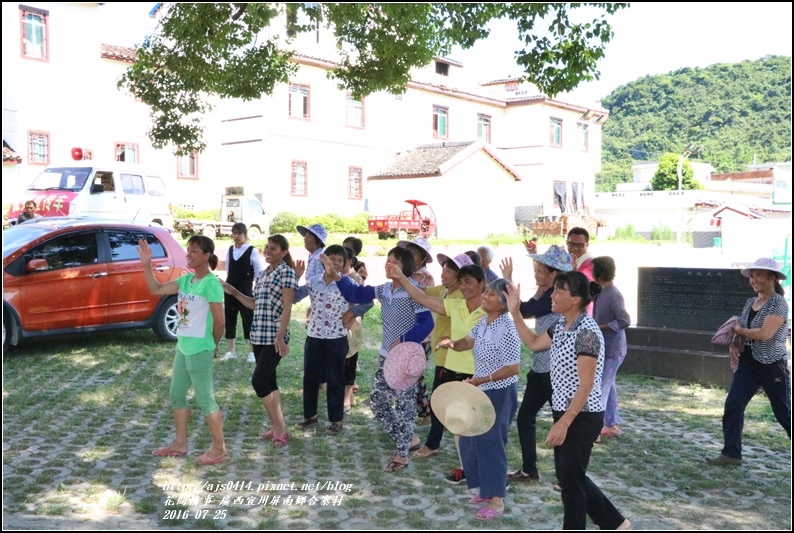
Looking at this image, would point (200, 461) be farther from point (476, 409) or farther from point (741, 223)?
point (741, 223)

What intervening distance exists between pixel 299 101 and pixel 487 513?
94.3ft

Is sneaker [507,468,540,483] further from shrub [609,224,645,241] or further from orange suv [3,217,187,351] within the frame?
shrub [609,224,645,241]

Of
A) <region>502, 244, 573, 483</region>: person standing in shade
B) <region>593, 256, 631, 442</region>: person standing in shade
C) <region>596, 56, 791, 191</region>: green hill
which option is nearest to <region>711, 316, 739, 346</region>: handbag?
<region>593, 256, 631, 442</region>: person standing in shade

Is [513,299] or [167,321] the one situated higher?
[513,299]

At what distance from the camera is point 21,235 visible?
10180 mm

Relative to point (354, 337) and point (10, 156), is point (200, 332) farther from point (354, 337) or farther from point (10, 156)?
point (10, 156)

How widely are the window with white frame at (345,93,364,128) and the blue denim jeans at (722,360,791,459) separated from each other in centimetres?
2913

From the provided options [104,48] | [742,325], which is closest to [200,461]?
[742,325]

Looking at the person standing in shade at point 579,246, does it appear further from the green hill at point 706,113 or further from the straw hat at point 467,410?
the green hill at point 706,113

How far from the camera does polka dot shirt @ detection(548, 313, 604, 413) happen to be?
13.8ft

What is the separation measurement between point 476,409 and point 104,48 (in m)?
26.6

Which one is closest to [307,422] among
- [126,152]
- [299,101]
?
[126,152]

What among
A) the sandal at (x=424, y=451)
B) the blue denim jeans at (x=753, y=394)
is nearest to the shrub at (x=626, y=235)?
the blue denim jeans at (x=753, y=394)

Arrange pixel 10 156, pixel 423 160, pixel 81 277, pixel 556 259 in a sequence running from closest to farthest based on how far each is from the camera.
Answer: pixel 556 259 → pixel 81 277 → pixel 10 156 → pixel 423 160
